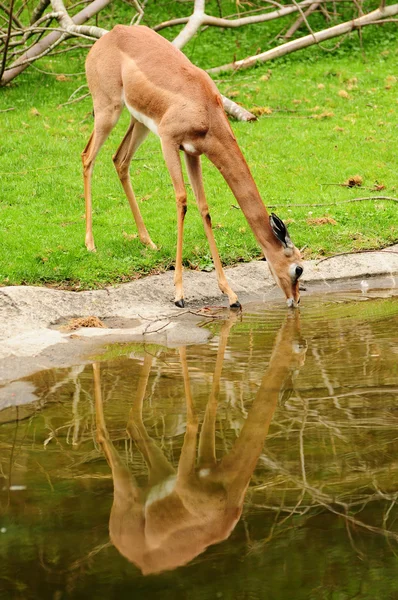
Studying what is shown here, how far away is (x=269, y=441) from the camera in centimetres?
469

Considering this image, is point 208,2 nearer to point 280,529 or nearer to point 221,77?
point 221,77

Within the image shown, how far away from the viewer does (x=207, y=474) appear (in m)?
4.39

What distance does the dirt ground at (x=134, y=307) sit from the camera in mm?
6090

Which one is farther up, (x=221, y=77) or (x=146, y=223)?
(x=146, y=223)

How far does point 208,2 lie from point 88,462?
15.3 meters

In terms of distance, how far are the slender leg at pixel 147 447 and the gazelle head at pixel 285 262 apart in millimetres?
2257

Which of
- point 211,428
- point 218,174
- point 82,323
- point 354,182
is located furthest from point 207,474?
point 218,174

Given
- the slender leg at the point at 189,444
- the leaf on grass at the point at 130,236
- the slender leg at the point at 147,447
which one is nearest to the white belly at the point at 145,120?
the leaf on grass at the point at 130,236

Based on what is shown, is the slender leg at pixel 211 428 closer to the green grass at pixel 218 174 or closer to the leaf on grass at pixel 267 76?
the green grass at pixel 218 174

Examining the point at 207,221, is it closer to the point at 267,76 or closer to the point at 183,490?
the point at 183,490

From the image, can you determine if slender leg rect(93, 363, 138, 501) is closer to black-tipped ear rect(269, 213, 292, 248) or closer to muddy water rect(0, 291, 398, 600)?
muddy water rect(0, 291, 398, 600)

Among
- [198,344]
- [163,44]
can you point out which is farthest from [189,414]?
[163,44]

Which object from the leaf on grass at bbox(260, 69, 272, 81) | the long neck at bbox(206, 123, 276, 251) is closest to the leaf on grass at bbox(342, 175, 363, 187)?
the long neck at bbox(206, 123, 276, 251)

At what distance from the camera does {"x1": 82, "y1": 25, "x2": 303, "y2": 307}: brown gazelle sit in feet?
24.6
